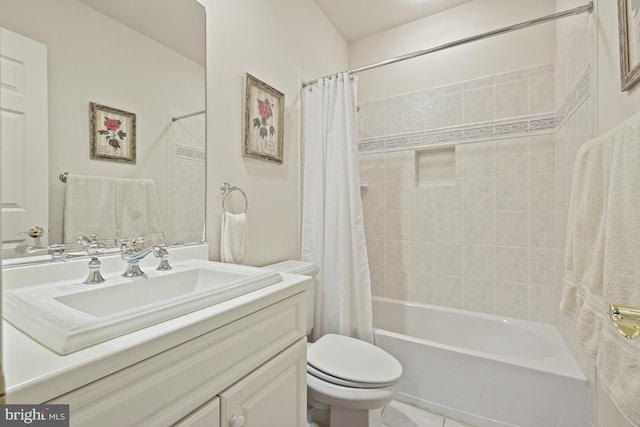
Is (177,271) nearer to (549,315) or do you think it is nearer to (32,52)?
(32,52)

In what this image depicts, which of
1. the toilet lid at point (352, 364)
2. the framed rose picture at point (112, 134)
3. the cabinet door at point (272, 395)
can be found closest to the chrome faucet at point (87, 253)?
the framed rose picture at point (112, 134)

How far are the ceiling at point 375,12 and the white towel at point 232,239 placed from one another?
5.77 ft

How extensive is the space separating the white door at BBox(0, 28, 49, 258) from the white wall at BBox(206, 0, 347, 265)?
0.58 metres

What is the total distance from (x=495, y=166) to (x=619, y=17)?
1.15 m

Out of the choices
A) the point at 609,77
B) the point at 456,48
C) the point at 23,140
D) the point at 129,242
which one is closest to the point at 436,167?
the point at 456,48

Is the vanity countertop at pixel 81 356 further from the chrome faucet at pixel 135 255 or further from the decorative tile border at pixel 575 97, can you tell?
the decorative tile border at pixel 575 97

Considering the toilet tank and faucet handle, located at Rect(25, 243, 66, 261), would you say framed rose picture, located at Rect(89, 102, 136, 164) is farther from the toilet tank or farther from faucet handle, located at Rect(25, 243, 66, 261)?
the toilet tank

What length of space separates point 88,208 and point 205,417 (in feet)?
2.48

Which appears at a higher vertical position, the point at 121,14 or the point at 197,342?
the point at 121,14

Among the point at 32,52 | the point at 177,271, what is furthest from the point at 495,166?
the point at 32,52

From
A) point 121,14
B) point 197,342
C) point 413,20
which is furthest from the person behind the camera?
point 413,20

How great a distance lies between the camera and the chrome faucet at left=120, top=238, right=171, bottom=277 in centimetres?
100

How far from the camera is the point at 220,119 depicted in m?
1.42

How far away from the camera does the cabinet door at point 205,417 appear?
68 centimetres
